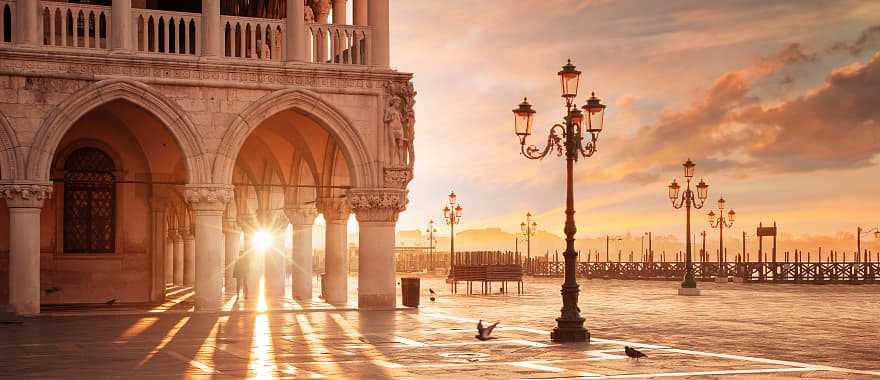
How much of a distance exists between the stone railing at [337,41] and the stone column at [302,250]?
23.8 feet

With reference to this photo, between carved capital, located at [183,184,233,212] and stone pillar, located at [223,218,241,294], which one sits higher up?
carved capital, located at [183,184,233,212]

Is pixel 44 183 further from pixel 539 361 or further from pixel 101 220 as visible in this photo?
pixel 539 361

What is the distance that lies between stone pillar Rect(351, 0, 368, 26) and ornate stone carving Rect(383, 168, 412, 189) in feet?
12.7

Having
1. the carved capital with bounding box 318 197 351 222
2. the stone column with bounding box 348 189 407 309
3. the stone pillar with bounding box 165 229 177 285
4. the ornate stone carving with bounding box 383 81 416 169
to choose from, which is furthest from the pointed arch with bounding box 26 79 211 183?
the stone pillar with bounding box 165 229 177 285

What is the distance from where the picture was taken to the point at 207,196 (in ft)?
83.4

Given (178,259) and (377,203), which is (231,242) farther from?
(377,203)

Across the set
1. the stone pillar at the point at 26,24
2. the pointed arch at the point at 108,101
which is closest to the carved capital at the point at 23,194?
the pointed arch at the point at 108,101

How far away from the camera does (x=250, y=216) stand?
40.8 meters

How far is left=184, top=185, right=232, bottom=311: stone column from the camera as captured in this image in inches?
1000

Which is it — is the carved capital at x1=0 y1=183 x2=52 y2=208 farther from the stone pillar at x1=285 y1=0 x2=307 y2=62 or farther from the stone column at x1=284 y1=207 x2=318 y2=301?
the stone column at x1=284 y1=207 x2=318 y2=301

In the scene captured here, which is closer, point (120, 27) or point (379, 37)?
point (120, 27)

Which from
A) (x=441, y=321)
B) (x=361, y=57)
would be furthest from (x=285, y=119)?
(x=441, y=321)

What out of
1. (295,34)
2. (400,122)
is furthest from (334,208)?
(295,34)

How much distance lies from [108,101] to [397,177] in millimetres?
6694
